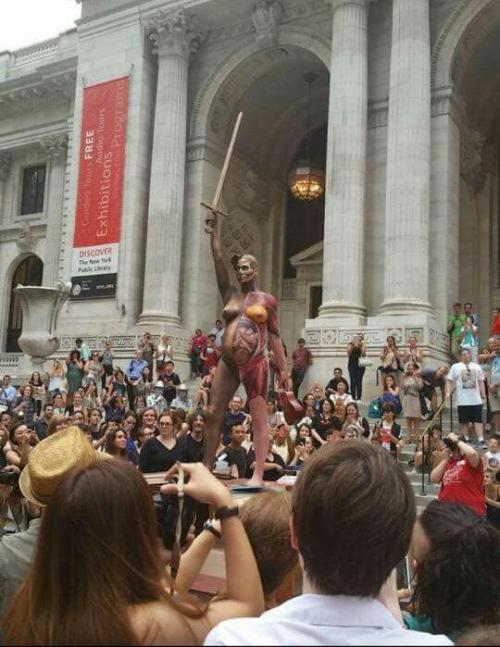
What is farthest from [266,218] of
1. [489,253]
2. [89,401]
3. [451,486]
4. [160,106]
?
[451,486]

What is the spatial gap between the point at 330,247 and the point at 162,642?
17832 mm

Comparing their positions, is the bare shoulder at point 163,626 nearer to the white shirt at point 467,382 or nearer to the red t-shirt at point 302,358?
the white shirt at point 467,382

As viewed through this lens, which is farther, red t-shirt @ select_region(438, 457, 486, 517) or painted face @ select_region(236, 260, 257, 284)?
painted face @ select_region(236, 260, 257, 284)

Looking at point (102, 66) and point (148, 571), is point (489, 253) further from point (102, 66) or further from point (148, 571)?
point (148, 571)

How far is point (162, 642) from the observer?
1.74 metres

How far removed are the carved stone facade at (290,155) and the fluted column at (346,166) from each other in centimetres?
4

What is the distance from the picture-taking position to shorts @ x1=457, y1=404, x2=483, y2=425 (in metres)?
12.2

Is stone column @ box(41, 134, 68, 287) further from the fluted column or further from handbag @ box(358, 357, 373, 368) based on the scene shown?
handbag @ box(358, 357, 373, 368)

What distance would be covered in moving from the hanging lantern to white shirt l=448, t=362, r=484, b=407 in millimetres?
11175

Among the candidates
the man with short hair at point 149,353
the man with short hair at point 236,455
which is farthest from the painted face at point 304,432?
the man with short hair at point 149,353

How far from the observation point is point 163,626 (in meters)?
1.77

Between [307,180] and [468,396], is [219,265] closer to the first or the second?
[468,396]

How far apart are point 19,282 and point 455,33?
2010 cm

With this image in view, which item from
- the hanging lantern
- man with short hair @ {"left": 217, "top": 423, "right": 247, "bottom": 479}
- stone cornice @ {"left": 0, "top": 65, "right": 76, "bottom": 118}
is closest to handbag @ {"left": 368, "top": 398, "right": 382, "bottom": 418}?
man with short hair @ {"left": 217, "top": 423, "right": 247, "bottom": 479}
